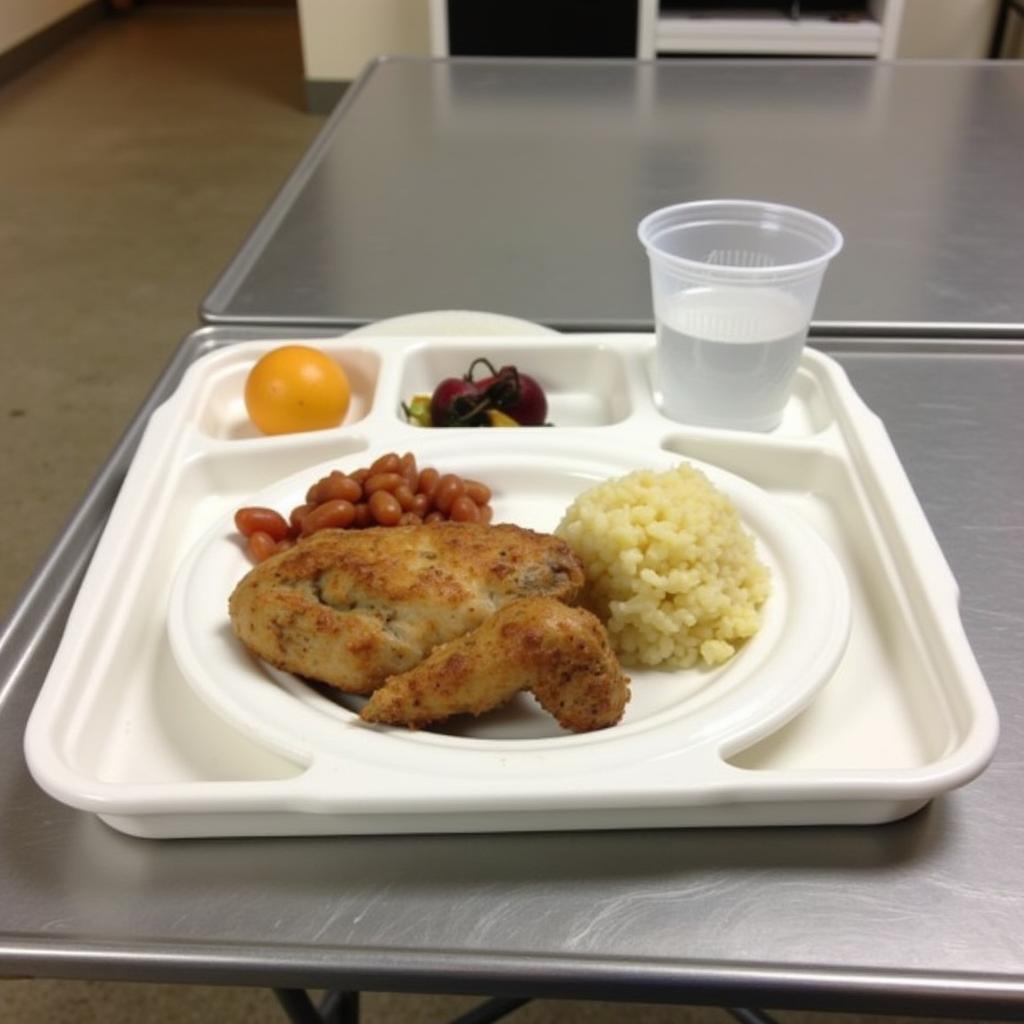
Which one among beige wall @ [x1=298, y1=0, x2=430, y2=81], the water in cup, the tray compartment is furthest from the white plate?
beige wall @ [x1=298, y1=0, x2=430, y2=81]

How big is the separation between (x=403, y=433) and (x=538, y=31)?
3.10 m

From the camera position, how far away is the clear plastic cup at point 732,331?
1088mm

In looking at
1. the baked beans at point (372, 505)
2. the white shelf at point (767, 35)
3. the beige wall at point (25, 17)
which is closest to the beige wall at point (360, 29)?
the white shelf at point (767, 35)

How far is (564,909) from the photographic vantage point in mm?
666

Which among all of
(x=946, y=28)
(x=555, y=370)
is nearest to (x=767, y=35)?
(x=946, y=28)

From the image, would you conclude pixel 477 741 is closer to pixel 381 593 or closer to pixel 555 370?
pixel 381 593

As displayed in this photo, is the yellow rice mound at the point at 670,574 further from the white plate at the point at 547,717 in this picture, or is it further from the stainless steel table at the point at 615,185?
the stainless steel table at the point at 615,185

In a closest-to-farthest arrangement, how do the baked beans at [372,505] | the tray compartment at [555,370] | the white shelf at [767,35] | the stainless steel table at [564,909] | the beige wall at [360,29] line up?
the stainless steel table at [564,909] → the baked beans at [372,505] → the tray compartment at [555,370] → the white shelf at [767,35] → the beige wall at [360,29]

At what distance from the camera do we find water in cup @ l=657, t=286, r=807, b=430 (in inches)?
43.3

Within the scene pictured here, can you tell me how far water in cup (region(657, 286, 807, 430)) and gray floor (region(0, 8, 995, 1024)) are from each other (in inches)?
34.1

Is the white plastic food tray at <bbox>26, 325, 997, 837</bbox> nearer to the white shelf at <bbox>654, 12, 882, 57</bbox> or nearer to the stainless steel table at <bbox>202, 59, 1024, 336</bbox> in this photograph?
the stainless steel table at <bbox>202, 59, 1024, 336</bbox>

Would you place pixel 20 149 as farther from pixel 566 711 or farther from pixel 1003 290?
pixel 566 711

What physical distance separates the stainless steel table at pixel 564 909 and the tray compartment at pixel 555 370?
612 millimetres

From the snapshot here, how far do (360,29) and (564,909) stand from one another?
4.43 m
